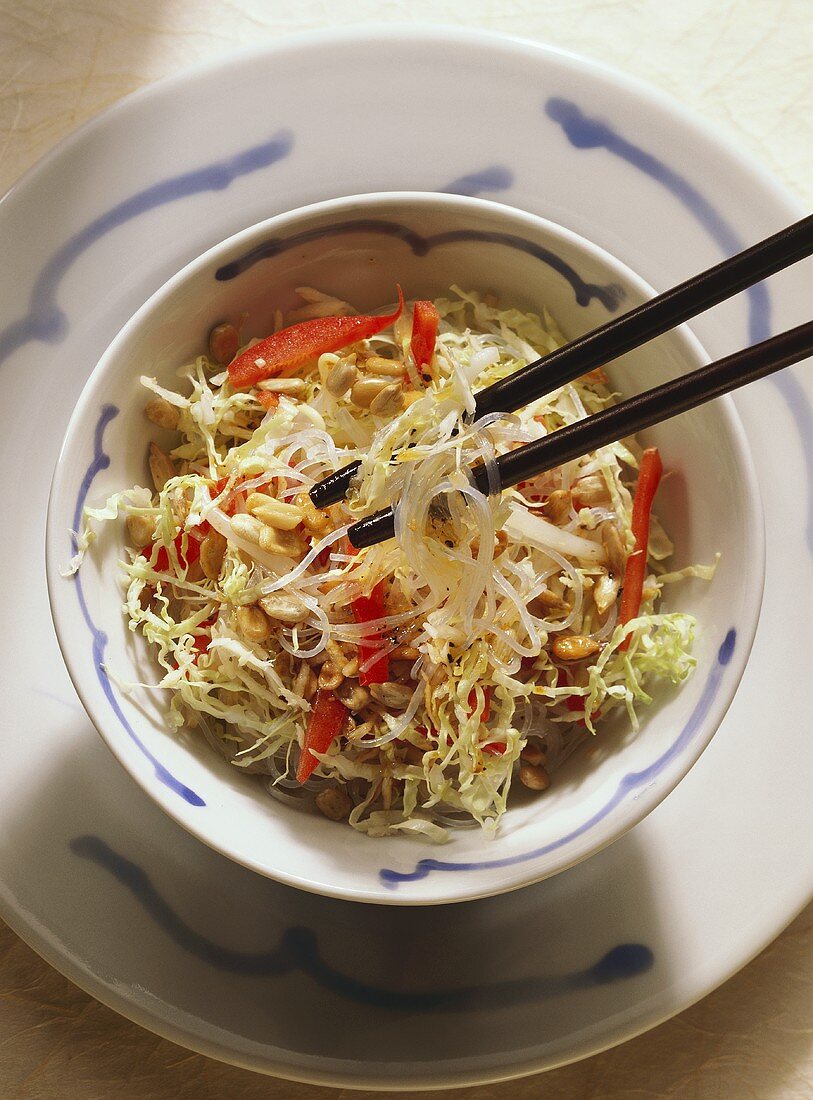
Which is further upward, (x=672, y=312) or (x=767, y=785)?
(x=672, y=312)

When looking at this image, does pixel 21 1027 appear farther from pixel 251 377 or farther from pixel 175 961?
pixel 251 377

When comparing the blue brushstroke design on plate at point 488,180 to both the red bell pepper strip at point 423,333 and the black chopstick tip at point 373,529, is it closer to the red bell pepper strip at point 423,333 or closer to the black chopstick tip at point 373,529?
the red bell pepper strip at point 423,333

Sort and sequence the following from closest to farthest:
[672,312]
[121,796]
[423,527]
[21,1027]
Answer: [672,312], [423,527], [121,796], [21,1027]

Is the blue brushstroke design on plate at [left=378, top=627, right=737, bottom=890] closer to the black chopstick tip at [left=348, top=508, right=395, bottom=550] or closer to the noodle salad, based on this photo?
the noodle salad

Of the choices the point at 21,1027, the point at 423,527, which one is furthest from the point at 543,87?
the point at 21,1027

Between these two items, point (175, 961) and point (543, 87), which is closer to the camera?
point (175, 961)

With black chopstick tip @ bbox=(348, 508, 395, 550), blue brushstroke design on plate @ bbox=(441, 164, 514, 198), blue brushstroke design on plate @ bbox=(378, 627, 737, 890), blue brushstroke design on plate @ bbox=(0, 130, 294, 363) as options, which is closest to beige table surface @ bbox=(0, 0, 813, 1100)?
blue brushstroke design on plate @ bbox=(0, 130, 294, 363)

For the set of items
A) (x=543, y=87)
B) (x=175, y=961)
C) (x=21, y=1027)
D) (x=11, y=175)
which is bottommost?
(x=21, y=1027)

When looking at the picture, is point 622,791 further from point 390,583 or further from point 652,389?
point 652,389
